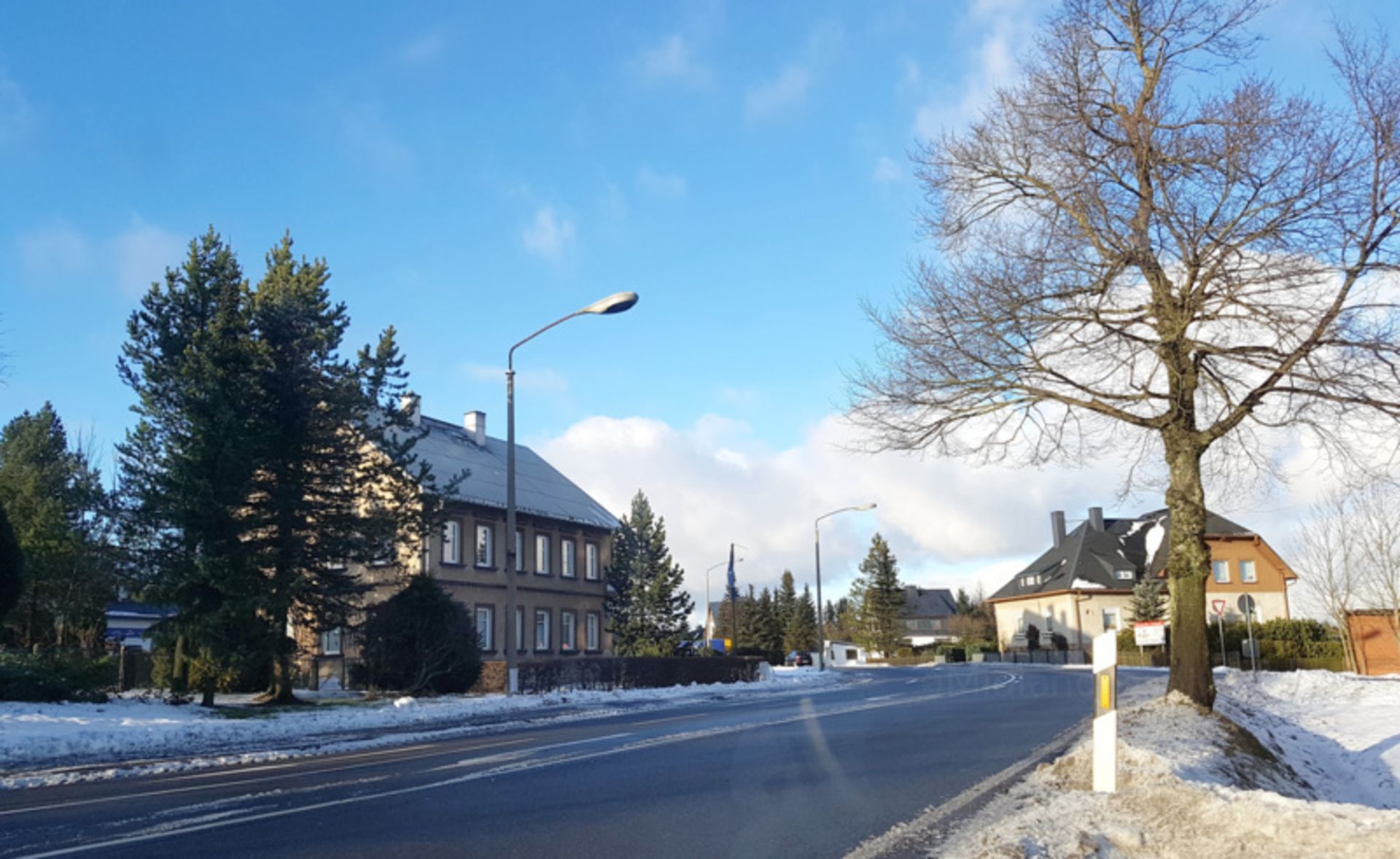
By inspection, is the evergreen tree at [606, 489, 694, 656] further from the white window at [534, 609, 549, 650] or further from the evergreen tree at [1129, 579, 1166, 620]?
the evergreen tree at [1129, 579, 1166, 620]

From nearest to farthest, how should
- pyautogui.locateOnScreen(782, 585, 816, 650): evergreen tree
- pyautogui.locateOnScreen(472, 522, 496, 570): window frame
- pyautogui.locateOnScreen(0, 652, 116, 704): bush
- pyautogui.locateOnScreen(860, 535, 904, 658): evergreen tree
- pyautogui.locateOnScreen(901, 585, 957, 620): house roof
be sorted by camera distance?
pyautogui.locateOnScreen(0, 652, 116, 704): bush, pyautogui.locateOnScreen(472, 522, 496, 570): window frame, pyautogui.locateOnScreen(860, 535, 904, 658): evergreen tree, pyautogui.locateOnScreen(782, 585, 816, 650): evergreen tree, pyautogui.locateOnScreen(901, 585, 957, 620): house roof

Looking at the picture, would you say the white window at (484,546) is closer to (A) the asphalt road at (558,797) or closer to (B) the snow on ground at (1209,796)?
(A) the asphalt road at (558,797)

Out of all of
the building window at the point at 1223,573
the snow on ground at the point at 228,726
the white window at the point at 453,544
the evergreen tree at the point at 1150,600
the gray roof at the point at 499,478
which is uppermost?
the gray roof at the point at 499,478

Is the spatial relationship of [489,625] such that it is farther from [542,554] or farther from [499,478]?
[499,478]

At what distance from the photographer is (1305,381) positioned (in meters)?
14.6

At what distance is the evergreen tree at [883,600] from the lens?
9538 cm

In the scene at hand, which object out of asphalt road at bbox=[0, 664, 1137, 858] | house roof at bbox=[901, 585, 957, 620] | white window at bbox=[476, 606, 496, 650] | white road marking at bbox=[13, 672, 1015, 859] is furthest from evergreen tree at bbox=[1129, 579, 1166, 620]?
house roof at bbox=[901, 585, 957, 620]

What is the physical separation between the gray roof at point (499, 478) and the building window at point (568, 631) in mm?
4274

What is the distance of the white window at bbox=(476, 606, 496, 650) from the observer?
44562 mm

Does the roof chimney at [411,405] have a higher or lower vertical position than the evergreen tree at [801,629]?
higher

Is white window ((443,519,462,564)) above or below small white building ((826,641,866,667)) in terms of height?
above

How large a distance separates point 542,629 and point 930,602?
117 m

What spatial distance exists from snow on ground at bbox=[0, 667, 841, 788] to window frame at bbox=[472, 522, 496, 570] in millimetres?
16657

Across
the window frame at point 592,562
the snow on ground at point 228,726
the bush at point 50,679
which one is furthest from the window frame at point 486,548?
the bush at point 50,679
